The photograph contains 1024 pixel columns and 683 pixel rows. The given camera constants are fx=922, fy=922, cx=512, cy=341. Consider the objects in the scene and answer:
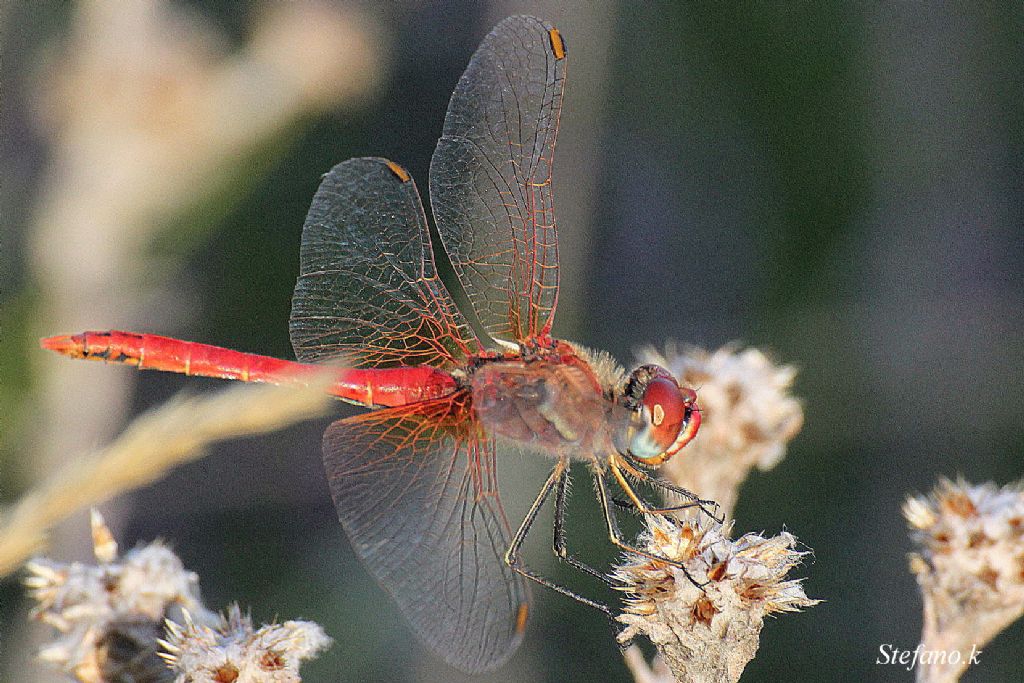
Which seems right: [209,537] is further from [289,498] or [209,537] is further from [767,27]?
[767,27]

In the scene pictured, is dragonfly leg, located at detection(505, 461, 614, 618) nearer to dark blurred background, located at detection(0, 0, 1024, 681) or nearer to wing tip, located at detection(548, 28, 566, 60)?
wing tip, located at detection(548, 28, 566, 60)

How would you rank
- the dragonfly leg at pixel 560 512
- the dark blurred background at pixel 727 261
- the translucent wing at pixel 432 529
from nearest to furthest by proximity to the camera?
the translucent wing at pixel 432 529, the dragonfly leg at pixel 560 512, the dark blurred background at pixel 727 261

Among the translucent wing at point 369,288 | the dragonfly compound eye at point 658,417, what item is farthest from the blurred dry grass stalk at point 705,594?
the translucent wing at point 369,288

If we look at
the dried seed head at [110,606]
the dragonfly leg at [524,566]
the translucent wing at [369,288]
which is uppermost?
the translucent wing at [369,288]

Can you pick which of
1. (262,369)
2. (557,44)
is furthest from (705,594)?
(557,44)

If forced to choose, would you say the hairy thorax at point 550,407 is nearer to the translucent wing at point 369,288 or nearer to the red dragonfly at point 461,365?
the red dragonfly at point 461,365

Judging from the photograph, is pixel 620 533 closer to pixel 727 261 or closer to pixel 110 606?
pixel 110 606

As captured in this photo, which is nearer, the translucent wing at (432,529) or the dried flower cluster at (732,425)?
the translucent wing at (432,529)
